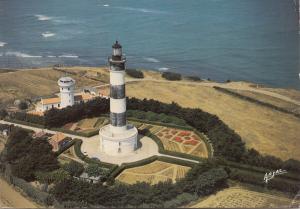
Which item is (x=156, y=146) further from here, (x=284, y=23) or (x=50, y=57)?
(x=284, y=23)

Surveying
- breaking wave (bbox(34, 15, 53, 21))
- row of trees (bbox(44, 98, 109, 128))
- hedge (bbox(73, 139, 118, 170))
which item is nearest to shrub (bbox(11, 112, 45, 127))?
row of trees (bbox(44, 98, 109, 128))

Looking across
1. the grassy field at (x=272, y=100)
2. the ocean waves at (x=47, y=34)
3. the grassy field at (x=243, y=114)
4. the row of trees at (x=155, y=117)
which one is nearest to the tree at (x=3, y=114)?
the row of trees at (x=155, y=117)

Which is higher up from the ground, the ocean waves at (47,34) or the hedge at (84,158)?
the ocean waves at (47,34)

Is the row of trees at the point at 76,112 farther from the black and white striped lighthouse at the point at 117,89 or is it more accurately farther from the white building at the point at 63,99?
the black and white striped lighthouse at the point at 117,89

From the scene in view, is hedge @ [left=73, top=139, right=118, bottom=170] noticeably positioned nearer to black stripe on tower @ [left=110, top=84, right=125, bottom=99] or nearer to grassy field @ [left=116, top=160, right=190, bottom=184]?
grassy field @ [left=116, top=160, right=190, bottom=184]

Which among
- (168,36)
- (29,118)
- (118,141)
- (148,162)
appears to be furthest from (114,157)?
(168,36)

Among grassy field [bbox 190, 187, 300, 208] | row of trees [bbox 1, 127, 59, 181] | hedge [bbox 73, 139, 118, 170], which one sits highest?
row of trees [bbox 1, 127, 59, 181]

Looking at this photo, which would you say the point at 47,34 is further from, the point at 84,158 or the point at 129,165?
the point at 129,165
